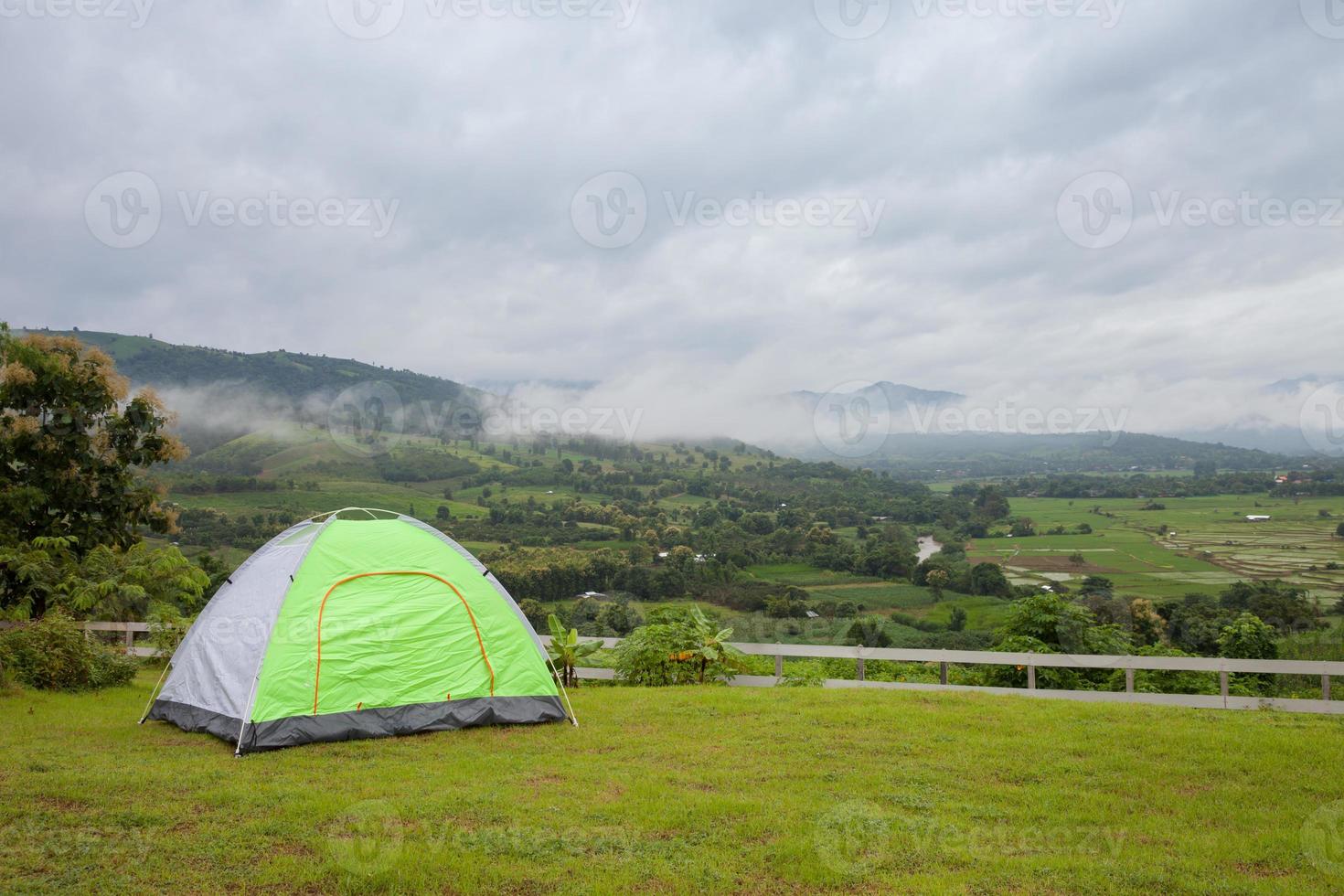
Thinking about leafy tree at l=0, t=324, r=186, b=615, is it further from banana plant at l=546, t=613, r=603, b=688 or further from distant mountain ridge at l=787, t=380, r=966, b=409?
distant mountain ridge at l=787, t=380, r=966, b=409

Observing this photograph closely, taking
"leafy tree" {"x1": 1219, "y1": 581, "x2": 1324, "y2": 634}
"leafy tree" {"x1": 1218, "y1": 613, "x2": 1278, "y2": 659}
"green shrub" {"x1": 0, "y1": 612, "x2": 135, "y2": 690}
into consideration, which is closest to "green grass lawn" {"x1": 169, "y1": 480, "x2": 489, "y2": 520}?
"green shrub" {"x1": 0, "y1": 612, "x2": 135, "y2": 690}

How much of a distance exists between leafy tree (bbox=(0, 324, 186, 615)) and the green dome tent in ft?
33.5

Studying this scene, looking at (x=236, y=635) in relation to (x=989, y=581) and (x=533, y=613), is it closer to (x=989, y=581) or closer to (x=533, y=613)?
(x=533, y=613)

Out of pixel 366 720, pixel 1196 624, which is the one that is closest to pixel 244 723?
pixel 366 720

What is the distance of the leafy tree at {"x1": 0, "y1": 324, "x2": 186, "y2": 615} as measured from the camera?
1689 centimetres

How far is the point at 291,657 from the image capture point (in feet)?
28.1

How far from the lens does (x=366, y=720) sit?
27.9 ft

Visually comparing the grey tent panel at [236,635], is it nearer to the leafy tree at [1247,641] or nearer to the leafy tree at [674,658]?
the leafy tree at [674,658]

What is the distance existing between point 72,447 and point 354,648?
13733mm

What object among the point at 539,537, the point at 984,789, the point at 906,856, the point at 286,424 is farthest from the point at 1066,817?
the point at 286,424

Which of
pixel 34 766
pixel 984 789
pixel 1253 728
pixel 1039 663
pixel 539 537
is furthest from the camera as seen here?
pixel 539 537

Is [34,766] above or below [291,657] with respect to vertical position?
below

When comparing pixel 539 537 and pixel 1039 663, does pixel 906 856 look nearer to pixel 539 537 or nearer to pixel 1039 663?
pixel 1039 663

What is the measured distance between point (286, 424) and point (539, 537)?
178ft
